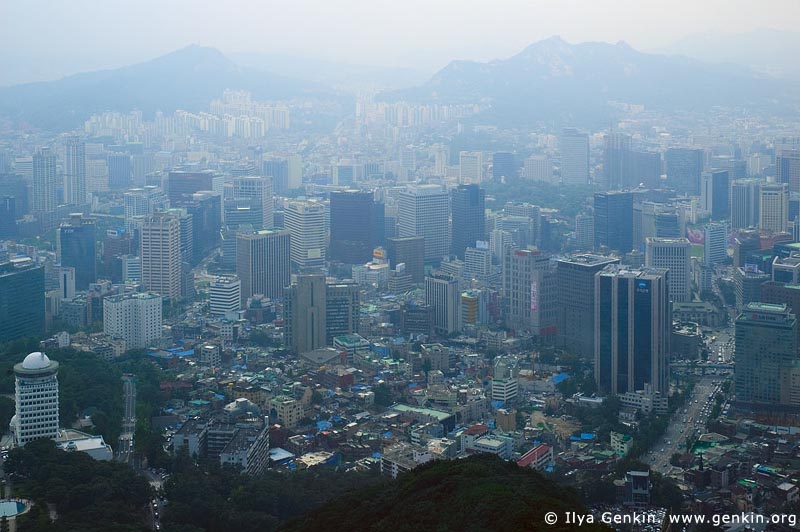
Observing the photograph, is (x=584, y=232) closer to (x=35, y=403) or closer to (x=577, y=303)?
(x=577, y=303)

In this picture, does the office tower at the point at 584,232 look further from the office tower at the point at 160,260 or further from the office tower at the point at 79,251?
the office tower at the point at 79,251

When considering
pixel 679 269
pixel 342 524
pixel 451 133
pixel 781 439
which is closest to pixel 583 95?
pixel 451 133

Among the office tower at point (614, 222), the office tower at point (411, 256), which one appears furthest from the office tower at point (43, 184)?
the office tower at point (614, 222)

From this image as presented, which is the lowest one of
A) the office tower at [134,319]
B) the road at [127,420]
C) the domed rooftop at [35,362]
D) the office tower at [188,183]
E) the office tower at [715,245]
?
the road at [127,420]

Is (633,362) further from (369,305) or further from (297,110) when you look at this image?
(297,110)

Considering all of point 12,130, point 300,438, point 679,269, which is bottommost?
point 300,438
